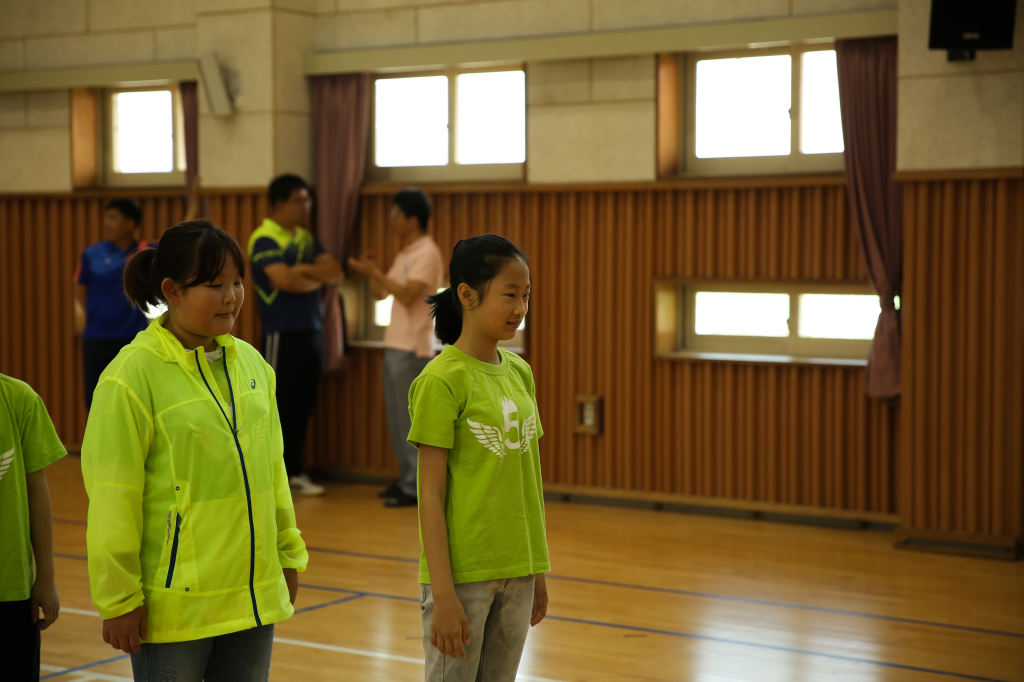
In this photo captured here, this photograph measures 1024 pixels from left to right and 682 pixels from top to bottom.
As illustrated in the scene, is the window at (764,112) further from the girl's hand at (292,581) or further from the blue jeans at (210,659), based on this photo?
the blue jeans at (210,659)

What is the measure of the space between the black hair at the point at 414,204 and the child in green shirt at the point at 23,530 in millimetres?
3936

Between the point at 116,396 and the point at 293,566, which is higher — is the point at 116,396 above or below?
above

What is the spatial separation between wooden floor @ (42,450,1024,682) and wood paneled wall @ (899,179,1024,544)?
289mm

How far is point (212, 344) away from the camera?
7.13ft

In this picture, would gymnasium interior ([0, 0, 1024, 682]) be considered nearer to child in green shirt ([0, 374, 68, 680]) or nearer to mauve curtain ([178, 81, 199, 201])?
mauve curtain ([178, 81, 199, 201])

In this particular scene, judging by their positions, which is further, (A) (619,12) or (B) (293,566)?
(A) (619,12)

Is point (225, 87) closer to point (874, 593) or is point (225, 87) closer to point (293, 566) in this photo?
point (874, 593)

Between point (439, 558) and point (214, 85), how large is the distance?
18.2ft

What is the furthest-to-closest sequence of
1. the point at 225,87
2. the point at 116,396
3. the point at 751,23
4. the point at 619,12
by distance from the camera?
1. the point at 225,87
2. the point at 619,12
3. the point at 751,23
4. the point at 116,396

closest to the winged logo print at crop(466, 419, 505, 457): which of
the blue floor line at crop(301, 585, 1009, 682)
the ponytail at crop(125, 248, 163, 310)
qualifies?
the ponytail at crop(125, 248, 163, 310)

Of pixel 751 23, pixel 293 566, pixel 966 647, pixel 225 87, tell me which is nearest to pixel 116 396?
pixel 293 566

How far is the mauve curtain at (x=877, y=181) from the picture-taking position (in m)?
5.73

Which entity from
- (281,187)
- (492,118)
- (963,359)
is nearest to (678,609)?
(963,359)

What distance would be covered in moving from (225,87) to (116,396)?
18.1 ft
